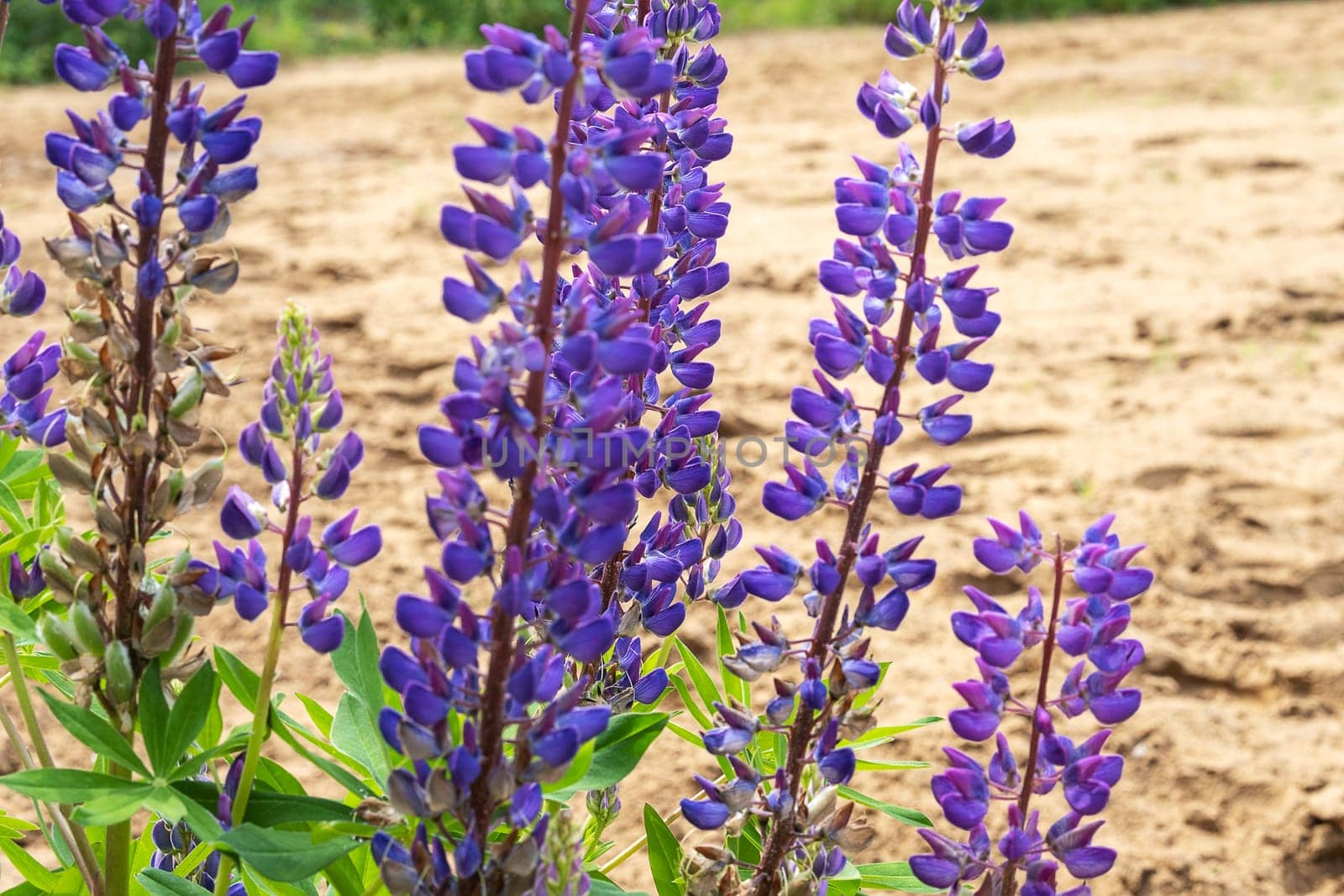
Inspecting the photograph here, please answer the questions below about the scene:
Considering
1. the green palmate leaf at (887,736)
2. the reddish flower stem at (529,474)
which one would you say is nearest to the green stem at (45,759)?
the reddish flower stem at (529,474)

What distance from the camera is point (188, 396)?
104 cm

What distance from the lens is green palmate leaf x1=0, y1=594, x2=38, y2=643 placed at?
1.13 meters

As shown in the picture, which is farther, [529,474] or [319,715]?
[319,715]

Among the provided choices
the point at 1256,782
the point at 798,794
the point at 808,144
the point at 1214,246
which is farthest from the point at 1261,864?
the point at 808,144

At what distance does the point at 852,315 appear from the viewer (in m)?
1.14

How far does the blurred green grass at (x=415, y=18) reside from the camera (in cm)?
970

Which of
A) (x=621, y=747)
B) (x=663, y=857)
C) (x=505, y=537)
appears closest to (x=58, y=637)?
(x=505, y=537)

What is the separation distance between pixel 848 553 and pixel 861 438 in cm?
9

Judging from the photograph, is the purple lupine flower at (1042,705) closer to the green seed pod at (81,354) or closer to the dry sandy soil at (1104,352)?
the green seed pod at (81,354)

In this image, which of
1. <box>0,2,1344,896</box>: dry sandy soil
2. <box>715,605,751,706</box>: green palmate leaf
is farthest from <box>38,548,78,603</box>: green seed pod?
<box>0,2,1344,896</box>: dry sandy soil

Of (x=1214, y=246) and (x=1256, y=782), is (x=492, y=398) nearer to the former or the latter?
(x=1256, y=782)

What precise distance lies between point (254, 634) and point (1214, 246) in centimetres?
415

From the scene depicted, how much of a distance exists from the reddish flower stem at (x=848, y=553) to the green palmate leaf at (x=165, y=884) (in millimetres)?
519

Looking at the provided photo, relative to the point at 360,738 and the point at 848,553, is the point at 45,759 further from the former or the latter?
the point at 848,553
